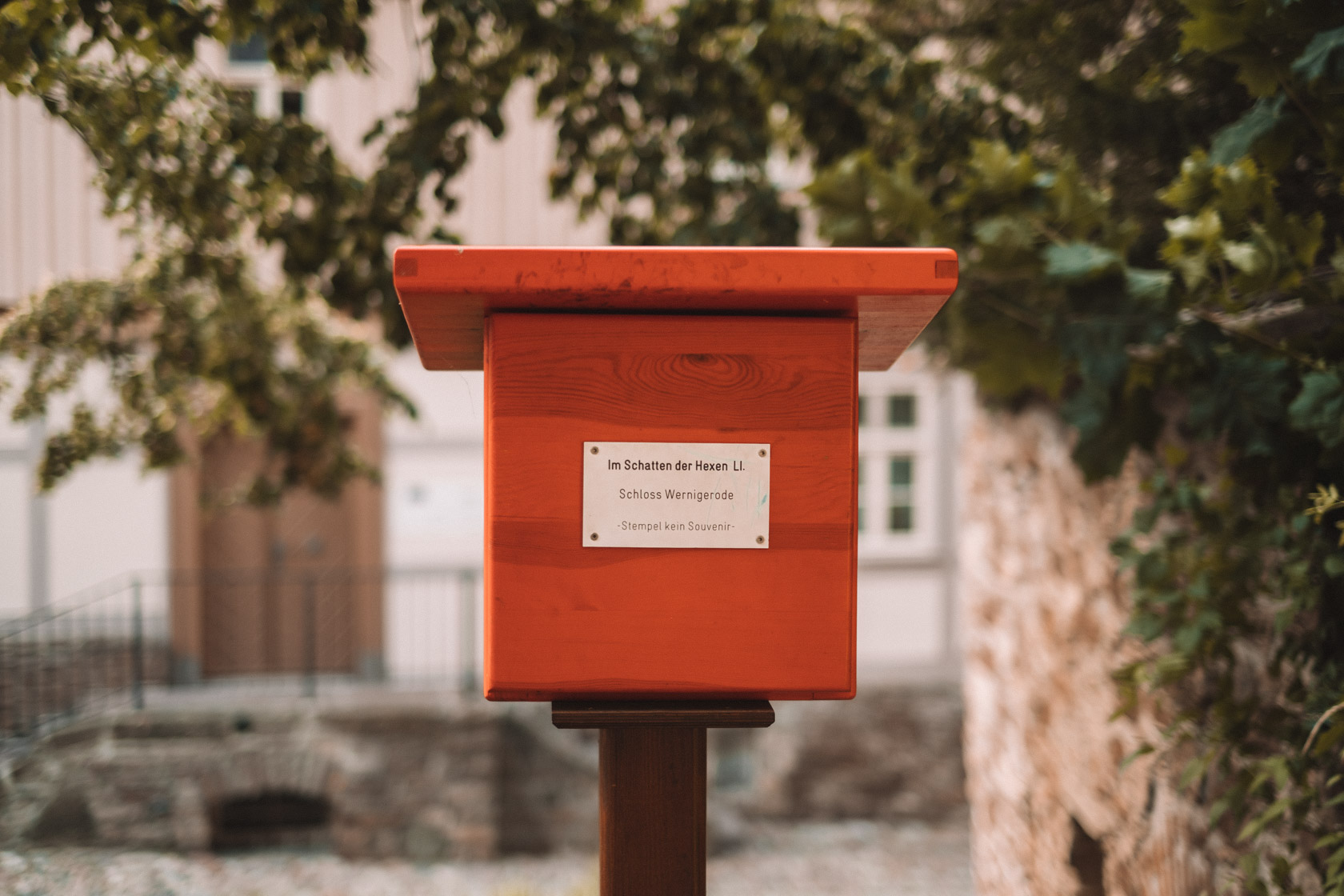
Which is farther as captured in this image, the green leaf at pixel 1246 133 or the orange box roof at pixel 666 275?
the green leaf at pixel 1246 133

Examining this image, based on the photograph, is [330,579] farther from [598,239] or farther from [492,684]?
[492,684]

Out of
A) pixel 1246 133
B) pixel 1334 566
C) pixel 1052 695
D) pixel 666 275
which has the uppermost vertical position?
pixel 1246 133

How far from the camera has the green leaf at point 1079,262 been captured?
4.47 feet

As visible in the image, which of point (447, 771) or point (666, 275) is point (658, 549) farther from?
point (447, 771)

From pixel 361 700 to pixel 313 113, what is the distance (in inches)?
176

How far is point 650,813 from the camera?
1053mm

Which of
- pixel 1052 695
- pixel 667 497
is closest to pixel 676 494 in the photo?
pixel 667 497

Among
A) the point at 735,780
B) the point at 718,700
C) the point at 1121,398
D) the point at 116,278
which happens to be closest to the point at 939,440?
the point at 735,780

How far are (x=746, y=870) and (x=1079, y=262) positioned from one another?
5363 mm

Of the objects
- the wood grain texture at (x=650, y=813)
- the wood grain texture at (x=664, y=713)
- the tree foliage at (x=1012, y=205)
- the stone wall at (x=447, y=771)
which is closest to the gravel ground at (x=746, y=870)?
the stone wall at (x=447, y=771)

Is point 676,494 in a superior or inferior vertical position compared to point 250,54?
inferior

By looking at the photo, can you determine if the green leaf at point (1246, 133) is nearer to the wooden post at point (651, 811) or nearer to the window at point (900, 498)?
the wooden post at point (651, 811)

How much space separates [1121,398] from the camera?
5.39 ft

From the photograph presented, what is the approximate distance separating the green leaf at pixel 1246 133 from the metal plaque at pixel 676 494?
89cm
